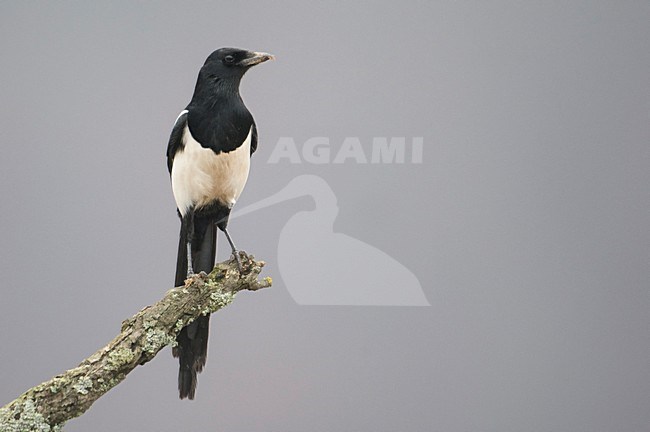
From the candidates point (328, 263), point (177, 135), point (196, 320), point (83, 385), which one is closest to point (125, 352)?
point (83, 385)

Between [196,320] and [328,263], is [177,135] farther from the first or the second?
[328,263]

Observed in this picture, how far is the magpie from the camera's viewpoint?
1840mm

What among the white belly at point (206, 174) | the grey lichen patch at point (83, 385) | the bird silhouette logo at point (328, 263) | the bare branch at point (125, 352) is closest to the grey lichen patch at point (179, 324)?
the bare branch at point (125, 352)

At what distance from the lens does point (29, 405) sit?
149 centimetres

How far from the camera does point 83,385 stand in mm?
1537

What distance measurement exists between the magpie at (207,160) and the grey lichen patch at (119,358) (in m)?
0.40

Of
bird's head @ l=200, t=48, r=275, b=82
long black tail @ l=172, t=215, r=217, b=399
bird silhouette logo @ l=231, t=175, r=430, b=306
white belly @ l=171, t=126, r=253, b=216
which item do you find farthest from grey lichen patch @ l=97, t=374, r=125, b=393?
bird silhouette logo @ l=231, t=175, r=430, b=306

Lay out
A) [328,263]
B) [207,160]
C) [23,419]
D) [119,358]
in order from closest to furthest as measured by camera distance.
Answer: [23,419]
[119,358]
[207,160]
[328,263]

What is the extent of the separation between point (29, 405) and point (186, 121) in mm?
877

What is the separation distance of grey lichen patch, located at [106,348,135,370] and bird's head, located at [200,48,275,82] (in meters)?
0.80

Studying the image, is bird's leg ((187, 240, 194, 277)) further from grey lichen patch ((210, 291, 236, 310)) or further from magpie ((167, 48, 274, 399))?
grey lichen patch ((210, 291, 236, 310))

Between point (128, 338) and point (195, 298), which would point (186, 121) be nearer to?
point (195, 298)

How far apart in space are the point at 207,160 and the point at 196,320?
1.68 feet

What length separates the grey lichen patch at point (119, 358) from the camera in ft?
5.18
